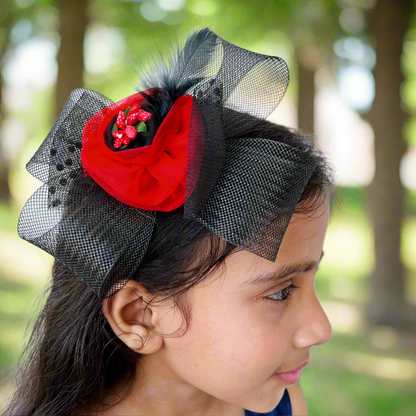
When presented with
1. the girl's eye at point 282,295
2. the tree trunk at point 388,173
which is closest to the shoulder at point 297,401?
the girl's eye at point 282,295

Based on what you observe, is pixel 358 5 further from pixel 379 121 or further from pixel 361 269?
pixel 361 269

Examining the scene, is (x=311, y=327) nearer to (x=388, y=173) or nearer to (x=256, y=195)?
(x=256, y=195)

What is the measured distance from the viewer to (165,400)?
1.18m

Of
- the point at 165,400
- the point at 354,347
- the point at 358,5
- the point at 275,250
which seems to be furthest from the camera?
the point at 358,5

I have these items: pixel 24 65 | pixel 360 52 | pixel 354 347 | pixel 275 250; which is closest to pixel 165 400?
pixel 275 250

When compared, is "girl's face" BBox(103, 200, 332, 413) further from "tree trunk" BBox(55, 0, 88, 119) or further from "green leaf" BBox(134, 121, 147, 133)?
"tree trunk" BBox(55, 0, 88, 119)

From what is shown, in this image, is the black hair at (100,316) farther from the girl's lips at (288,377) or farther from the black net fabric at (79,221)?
the girl's lips at (288,377)

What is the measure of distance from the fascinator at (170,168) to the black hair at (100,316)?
65 millimetres

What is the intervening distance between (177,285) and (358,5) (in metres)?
3.61

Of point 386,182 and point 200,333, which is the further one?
point 386,182

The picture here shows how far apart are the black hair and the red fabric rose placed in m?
0.07

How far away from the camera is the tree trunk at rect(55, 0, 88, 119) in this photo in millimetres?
3184

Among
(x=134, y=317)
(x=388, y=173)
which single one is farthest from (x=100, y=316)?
(x=388, y=173)

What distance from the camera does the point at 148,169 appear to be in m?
0.98
